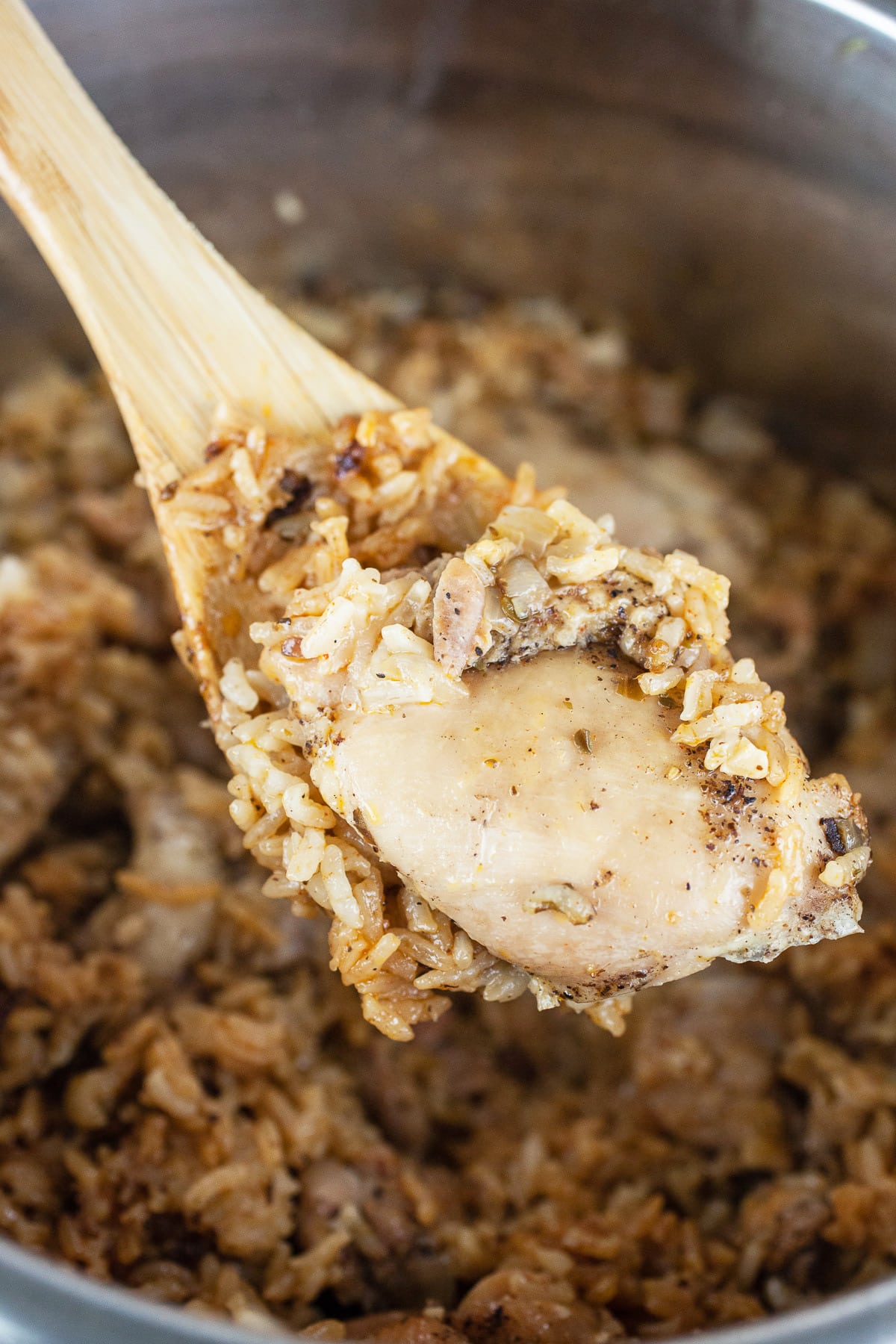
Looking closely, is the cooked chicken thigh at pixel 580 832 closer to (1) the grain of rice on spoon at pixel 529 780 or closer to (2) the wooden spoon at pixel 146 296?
(1) the grain of rice on spoon at pixel 529 780

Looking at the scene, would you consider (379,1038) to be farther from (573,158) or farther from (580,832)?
(573,158)

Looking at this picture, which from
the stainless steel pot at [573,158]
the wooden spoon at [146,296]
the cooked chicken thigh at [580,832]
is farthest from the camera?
the stainless steel pot at [573,158]

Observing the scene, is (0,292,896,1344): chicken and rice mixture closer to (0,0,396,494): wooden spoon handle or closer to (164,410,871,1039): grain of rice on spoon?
(164,410,871,1039): grain of rice on spoon

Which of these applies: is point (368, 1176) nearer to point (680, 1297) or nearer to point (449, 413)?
point (680, 1297)

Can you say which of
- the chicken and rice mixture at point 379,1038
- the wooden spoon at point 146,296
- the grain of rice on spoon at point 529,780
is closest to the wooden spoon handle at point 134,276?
the wooden spoon at point 146,296

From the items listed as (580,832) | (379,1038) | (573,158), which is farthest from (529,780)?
(573,158)

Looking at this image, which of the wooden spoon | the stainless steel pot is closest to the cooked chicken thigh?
the wooden spoon
